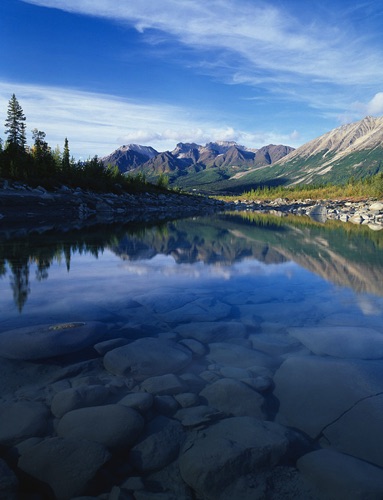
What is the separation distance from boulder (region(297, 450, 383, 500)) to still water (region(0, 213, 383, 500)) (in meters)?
0.02

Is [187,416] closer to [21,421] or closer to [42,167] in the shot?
[21,421]

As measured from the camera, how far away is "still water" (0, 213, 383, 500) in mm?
3998

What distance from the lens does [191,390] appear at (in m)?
5.85

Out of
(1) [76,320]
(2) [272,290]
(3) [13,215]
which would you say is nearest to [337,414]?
(1) [76,320]

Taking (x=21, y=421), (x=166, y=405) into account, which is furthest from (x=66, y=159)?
(x=166, y=405)

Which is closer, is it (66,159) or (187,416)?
(187,416)

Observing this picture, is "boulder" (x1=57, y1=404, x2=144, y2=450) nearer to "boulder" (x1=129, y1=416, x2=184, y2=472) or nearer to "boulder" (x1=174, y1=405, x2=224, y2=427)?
"boulder" (x1=129, y1=416, x2=184, y2=472)

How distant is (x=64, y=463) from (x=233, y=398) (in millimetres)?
2567

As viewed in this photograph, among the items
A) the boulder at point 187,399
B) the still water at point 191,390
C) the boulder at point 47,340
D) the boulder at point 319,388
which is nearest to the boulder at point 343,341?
the still water at point 191,390

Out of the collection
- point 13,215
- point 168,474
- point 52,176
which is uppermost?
point 52,176

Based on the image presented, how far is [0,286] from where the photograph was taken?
12164 millimetres

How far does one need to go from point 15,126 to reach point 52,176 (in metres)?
20.6

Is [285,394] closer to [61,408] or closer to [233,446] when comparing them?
[233,446]

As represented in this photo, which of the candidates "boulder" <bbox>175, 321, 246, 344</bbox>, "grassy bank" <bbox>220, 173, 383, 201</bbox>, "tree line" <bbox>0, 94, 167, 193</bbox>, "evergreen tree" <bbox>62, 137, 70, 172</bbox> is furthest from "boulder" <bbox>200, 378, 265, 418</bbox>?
"grassy bank" <bbox>220, 173, 383, 201</bbox>
